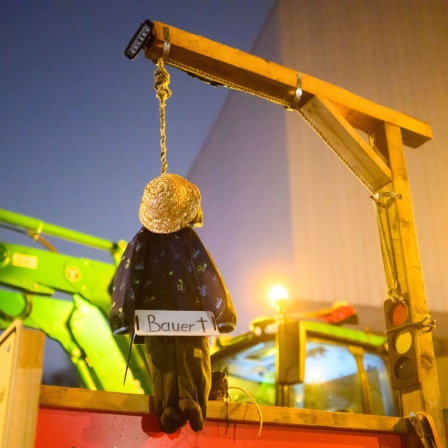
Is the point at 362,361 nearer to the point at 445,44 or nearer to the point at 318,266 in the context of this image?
the point at 318,266

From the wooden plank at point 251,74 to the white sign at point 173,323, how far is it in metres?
1.59

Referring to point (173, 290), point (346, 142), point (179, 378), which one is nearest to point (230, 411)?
point (179, 378)

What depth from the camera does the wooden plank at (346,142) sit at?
379 cm

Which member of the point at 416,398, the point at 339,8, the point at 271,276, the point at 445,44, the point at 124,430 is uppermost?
the point at 339,8

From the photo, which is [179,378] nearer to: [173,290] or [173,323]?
[173,323]

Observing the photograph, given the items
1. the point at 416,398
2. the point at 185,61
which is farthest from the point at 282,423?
the point at 185,61

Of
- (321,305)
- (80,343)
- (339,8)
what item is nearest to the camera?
(80,343)

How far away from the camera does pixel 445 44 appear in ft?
25.1

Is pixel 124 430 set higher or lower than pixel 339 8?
lower

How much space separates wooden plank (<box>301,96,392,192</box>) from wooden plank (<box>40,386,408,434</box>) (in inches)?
64.9

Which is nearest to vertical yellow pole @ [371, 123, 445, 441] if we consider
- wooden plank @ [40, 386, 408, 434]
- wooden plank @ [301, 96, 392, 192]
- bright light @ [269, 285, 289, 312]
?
wooden plank @ [301, 96, 392, 192]

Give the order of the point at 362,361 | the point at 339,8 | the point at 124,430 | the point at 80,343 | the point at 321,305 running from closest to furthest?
the point at 124,430 < the point at 80,343 < the point at 362,361 < the point at 321,305 < the point at 339,8

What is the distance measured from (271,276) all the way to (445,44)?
4.01m

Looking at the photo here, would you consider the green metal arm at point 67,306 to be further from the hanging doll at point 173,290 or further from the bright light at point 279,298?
the hanging doll at point 173,290
